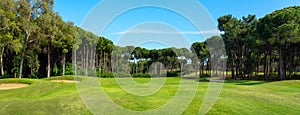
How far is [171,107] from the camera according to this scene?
12812 millimetres

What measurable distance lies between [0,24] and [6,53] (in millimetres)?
19738

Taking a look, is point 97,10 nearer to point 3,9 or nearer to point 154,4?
point 154,4

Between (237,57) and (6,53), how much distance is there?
5647 centimetres

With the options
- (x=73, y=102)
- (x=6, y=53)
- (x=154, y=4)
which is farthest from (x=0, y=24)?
(x=154, y=4)

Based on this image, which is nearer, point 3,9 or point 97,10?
point 97,10

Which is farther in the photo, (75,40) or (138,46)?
(75,40)

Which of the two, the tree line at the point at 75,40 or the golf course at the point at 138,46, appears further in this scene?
the tree line at the point at 75,40

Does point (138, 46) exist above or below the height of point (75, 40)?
below

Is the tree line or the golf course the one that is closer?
the golf course

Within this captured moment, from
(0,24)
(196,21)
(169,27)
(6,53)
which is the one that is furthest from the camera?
(6,53)

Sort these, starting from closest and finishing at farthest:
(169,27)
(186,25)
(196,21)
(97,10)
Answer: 1. (97,10)
2. (196,21)
3. (186,25)
4. (169,27)

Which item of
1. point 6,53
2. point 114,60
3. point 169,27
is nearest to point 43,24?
point 6,53

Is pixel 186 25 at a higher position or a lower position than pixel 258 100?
higher

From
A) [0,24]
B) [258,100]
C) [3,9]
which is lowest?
[258,100]
